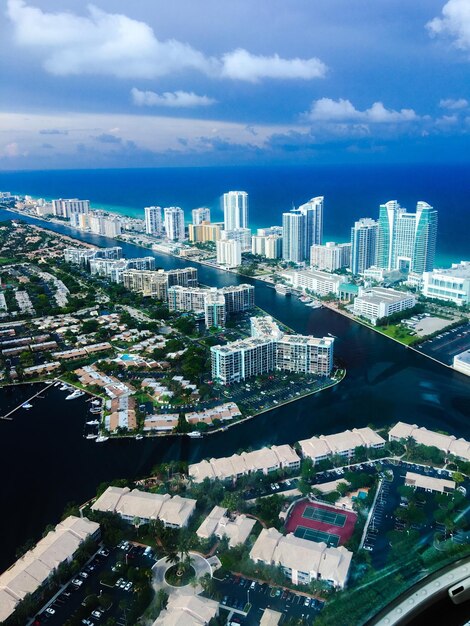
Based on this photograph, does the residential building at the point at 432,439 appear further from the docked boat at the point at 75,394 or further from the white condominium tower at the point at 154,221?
the white condominium tower at the point at 154,221

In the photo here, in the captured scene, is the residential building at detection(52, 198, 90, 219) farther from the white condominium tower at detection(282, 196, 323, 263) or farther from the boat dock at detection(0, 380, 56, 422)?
the boat dock at detection(0, 380, 56, 422)

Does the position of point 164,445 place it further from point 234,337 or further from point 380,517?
point 234,337

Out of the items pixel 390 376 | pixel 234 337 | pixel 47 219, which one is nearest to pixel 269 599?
pixel 390 376

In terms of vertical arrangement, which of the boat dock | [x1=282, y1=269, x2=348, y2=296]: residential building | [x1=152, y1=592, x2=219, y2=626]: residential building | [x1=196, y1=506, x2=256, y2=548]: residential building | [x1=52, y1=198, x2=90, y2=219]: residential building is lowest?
the boat dock

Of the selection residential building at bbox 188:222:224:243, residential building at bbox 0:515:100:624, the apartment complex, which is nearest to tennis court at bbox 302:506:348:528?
residential building at bbox 0:515:100:624

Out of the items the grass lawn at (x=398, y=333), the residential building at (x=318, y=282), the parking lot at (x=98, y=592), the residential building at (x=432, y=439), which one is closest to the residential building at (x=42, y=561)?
the parking lot at (x=98, y=592)
